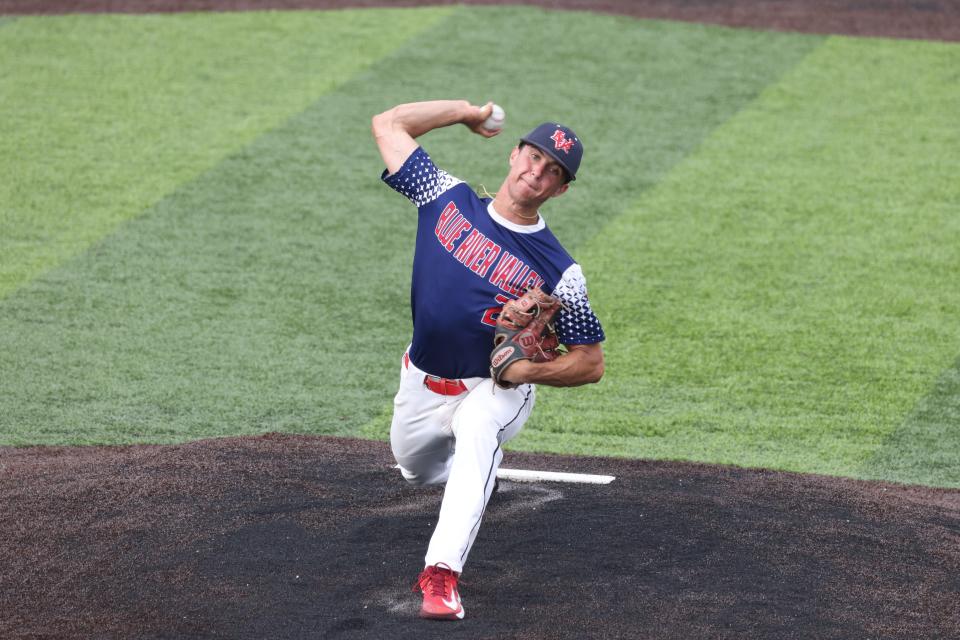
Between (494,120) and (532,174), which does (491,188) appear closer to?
(494,120)

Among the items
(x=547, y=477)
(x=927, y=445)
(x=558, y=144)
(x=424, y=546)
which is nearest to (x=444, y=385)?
(x=424, y=546)

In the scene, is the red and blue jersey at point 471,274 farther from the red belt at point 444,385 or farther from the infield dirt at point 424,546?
the infield dirt at point 424,546

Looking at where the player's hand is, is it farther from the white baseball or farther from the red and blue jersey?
the red and blue jersey

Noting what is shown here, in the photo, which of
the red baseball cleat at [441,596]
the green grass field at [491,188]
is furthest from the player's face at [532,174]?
the green grass field at [491,188]

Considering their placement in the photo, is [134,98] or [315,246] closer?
[315,246]

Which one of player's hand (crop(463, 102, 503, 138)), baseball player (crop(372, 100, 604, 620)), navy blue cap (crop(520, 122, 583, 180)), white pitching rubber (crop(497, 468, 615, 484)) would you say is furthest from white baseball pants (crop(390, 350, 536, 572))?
player's hand (crop(463, 102, 503, 138))

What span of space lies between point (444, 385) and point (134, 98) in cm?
825

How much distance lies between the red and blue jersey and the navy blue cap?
27 centimetres

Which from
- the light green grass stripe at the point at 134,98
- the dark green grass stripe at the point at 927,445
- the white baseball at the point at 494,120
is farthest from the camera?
the light green grass stripe at the point at 134,98

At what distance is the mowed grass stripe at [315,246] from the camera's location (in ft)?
26.1

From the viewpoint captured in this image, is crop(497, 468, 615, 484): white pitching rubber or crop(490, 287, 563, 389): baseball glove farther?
crop(497, 468, 615, 484): white pitching rubber

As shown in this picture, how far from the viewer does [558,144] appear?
4.87m

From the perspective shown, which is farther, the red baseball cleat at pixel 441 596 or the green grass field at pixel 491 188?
the green grass field at pixel 491 188

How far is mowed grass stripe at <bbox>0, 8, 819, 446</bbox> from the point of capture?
7941 millimetres
